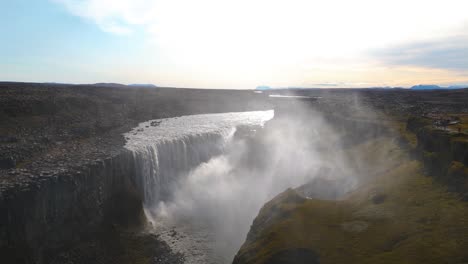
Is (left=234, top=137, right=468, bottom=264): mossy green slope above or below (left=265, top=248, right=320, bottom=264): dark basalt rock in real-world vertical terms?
above

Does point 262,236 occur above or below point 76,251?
above

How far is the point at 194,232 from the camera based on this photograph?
31125 millimetres

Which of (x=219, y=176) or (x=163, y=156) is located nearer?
(x=163, y=156)

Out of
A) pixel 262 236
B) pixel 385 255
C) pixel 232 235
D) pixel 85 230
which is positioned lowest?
pixel 232 235

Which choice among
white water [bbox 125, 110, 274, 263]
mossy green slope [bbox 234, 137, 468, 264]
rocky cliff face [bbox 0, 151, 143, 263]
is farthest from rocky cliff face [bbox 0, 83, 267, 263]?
mossy green slope [bbox 234, 137, 468, 264]

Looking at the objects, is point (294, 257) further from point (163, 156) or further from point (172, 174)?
point (163, 156)

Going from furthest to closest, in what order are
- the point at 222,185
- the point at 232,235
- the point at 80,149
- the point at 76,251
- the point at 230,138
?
1. the point at 230,138
2. the point at 222,185
3. the point at 80,149
4. the point at 232,235
5. the point at 76,251

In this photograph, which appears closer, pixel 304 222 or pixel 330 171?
pixel 304 222

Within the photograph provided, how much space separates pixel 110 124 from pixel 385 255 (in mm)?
57714

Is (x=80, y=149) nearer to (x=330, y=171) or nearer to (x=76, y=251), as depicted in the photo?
(x=76, y=251)

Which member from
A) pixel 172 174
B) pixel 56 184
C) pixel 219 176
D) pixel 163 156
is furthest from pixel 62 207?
pixel 219 176

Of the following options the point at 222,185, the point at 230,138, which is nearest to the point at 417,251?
the point at 222,185

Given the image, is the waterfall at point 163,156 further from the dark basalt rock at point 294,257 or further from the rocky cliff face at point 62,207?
the dark basalt rock at point 294,257

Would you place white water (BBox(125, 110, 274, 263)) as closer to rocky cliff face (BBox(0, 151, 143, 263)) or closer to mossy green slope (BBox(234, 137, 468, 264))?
rocky cliff face (BBox(0, 151, 143, 263))
